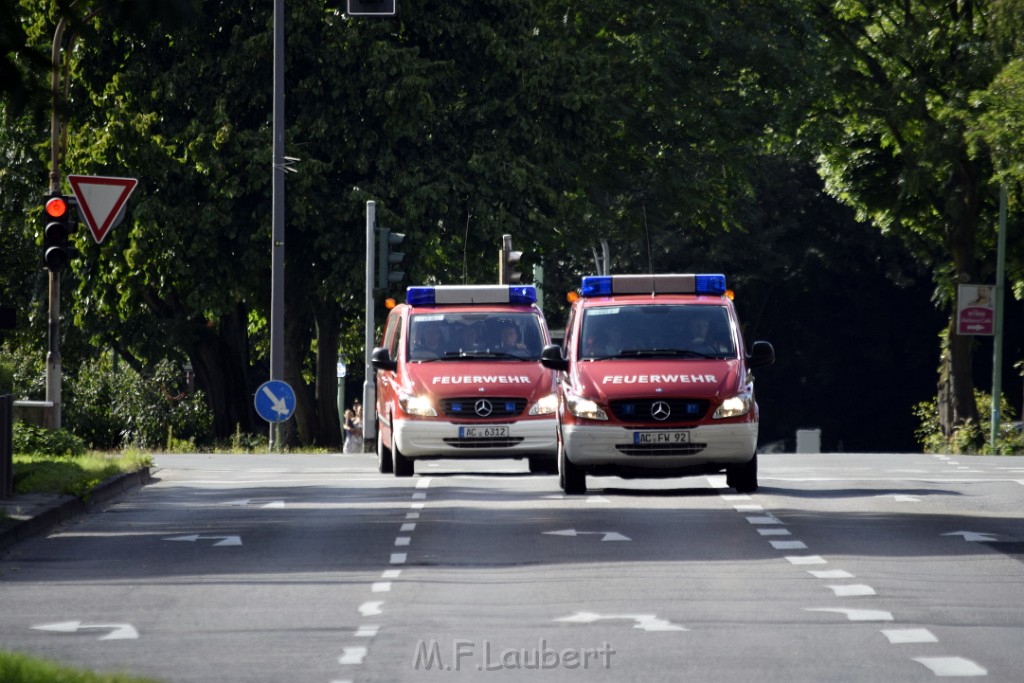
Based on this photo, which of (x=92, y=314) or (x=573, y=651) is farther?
(x=92, y=314)

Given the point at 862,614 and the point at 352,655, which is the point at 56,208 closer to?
the point at 862,614

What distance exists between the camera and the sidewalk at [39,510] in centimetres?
1566

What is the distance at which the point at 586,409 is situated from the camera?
19.7 meters

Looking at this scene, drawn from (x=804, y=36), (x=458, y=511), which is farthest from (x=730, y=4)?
(x=458, y=511)

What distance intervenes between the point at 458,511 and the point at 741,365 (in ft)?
11.8

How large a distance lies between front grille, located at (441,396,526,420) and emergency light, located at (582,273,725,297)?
1891 mm

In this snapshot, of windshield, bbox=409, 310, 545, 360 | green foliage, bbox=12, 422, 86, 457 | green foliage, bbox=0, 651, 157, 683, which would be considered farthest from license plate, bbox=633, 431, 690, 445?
green foliage, bbox=0, 651, 157, 683

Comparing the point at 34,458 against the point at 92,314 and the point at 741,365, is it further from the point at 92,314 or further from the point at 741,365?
the point at 92,314

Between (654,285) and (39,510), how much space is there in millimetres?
7045

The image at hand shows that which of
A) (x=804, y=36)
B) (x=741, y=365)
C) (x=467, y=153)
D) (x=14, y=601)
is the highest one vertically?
(x=804, y=36)

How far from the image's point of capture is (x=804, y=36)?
144ft

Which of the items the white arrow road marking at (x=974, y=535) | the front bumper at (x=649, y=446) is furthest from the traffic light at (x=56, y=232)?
the white arrow road marking at (x=974, y=535)

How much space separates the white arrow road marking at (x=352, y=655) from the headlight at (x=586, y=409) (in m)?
10.0

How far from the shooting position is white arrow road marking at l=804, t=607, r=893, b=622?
10.8 m
